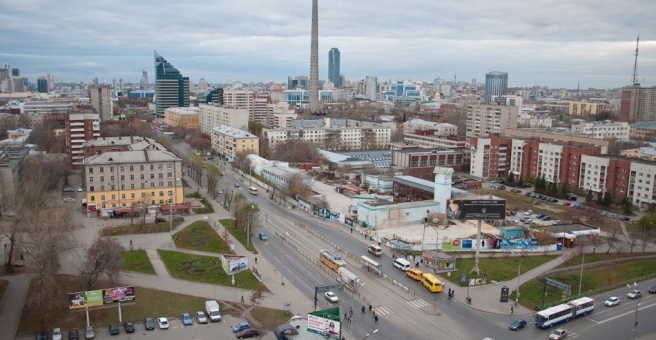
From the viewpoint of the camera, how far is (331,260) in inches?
1103

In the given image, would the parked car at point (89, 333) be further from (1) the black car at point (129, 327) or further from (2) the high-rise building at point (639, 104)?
(2) the high-rise building at point (639, 104)

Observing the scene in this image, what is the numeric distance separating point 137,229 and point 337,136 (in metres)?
45.7

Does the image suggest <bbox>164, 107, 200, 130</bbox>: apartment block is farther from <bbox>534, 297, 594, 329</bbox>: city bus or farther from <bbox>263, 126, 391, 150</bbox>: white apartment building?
<bbox>534, 297, 594, 329</bbox>: city bus

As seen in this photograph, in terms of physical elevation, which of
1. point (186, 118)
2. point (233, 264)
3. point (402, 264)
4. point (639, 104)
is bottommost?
point (402, 264)

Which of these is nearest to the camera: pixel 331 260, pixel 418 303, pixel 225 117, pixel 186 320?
pixel 186 320

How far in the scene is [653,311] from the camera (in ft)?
77.9

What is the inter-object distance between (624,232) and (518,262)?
11.6m

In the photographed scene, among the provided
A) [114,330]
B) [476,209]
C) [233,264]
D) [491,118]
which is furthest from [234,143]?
[114,330]

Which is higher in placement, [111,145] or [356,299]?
[111,145]

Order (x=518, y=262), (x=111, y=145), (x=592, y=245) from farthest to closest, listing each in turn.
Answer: (x=111, y=145), (x=592, y=245), (x=518, y=262)

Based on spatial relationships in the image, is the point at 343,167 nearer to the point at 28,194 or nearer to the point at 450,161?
the point at 450,161

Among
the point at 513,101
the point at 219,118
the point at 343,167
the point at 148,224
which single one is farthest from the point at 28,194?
the point at 513,101

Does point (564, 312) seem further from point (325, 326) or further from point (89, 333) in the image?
point (89, 333)

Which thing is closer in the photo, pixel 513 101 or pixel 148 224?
pixel 148 224
